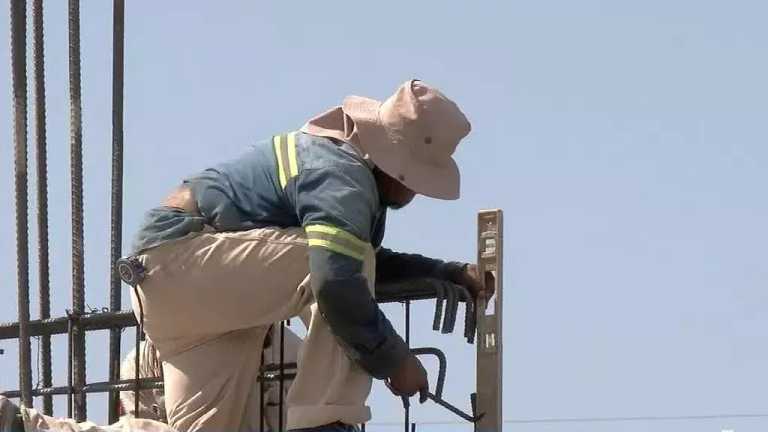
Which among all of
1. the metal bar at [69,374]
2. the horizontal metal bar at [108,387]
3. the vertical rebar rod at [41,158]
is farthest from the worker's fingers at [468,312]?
the vertical rebar rod at [41,158]

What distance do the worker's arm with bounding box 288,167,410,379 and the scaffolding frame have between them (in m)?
0.32

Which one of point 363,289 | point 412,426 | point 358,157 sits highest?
point 358,157

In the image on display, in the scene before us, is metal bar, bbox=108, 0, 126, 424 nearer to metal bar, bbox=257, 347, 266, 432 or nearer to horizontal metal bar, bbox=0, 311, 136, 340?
horizontal metal bar, bbox=0, 311, 136, 340

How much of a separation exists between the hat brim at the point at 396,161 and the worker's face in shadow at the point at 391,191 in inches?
2.0

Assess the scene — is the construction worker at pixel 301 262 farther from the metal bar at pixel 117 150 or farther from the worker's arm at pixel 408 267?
the metal bar at pixel 117 150

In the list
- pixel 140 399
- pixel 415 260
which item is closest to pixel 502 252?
pixel 415 260

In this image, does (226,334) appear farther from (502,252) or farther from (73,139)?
(73,139)

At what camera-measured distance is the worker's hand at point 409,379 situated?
690 cm

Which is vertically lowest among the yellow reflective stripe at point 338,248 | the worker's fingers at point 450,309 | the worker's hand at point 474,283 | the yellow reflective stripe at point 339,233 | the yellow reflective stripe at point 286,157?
the worker's fingers at point 450,309

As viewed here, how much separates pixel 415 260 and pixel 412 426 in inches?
30.7

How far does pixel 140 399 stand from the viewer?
7910 millimetres

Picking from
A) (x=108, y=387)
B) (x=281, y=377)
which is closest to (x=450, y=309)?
(x=281, y=377)

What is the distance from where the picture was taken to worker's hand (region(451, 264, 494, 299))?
7254 millimetres

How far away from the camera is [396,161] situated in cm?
710
